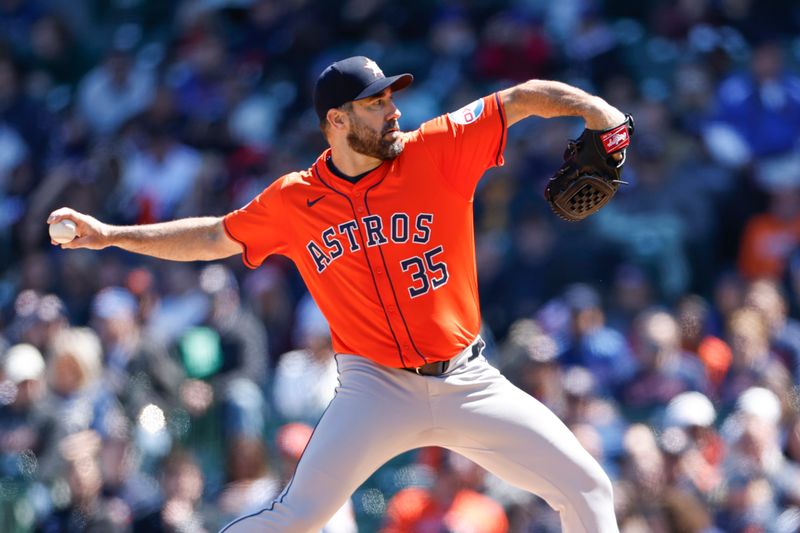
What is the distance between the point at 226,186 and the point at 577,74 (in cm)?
288

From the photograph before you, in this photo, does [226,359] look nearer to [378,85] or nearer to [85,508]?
[85,508]

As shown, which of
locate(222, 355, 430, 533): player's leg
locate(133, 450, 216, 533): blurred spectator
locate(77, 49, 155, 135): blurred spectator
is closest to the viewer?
locate(222, 355, 430, 533): player's leg

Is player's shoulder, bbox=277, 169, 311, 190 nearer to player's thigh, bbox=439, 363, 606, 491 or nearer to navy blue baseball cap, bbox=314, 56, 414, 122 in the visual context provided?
navy blue baseball cap, bbox=314, 56, 414, 122

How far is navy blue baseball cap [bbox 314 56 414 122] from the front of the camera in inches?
188

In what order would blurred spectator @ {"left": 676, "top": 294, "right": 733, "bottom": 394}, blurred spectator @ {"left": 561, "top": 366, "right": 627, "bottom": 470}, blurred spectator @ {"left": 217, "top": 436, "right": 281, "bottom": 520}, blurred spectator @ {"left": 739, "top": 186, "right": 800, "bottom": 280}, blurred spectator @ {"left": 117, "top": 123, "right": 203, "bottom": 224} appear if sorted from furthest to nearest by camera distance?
blurred spectator @ {"left": 117, "top": 123, "right": 203, "bottom": 224} → blurred spectator @ {"left": 739, "top": 186, "right": 800, "bottom": 280} → blurred spectator @ {"left": 676, "top": 294, "right": 733, "bottom": 394} → blurred spectator @ {"left": 561, "top": 366, "right": 627, "bottom": 470} → blurred spectator @ {"left": 217, "top": 436, "right": 281, "bottom": 520}

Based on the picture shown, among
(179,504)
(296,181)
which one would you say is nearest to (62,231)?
(296,181)

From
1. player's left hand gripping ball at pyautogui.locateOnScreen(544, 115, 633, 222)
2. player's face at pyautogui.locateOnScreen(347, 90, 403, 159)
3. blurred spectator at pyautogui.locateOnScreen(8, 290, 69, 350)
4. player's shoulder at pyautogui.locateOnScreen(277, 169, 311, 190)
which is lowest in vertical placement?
blurred spectator at pyautogui.locateOnScreen(8, 290, 69, 350)

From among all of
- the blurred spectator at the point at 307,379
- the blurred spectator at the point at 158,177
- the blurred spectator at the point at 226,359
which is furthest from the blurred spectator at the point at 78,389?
the blurred spectator at the point at 158,177

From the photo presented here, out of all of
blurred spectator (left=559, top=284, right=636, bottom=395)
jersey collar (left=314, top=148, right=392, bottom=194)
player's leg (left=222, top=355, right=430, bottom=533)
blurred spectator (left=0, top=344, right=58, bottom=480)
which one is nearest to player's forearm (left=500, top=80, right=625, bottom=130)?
jersey collar (left=314, top=148, right=392, bottom=194)

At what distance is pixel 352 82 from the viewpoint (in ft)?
15.7

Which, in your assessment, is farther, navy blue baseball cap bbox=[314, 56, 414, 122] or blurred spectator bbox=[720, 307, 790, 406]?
blurred spectator bbox=[720, 307, 790, 406]

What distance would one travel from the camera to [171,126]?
1114 cm

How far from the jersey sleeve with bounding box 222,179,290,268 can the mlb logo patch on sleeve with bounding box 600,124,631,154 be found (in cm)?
121

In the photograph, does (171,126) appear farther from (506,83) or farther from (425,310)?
(425,310)
